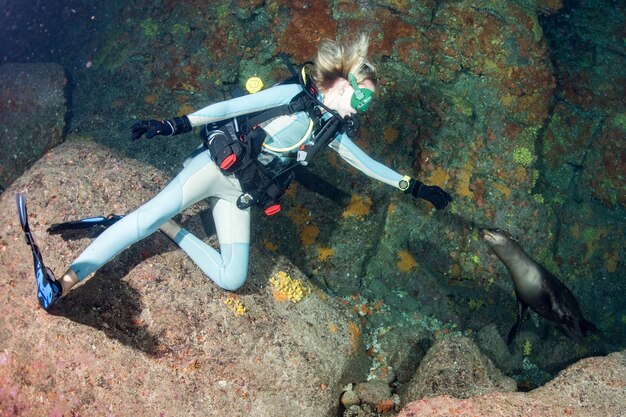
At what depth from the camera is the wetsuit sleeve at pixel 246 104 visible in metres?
3.27

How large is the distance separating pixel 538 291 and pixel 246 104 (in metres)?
4.07

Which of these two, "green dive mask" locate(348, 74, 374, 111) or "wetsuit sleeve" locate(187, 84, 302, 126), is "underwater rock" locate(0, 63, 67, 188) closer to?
"wetsuit sleeve" locate(187, 84, 302, 126)

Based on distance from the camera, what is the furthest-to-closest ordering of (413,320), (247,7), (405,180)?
(247,7) < (413,320) < (405,180)

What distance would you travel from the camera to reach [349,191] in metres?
5.34

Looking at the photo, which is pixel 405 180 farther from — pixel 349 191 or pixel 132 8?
pixel 132 8

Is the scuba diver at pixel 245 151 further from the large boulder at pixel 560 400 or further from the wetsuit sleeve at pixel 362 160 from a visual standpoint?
the large boulder at pixel 560 400

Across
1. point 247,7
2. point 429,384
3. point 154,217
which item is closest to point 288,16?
point 247,7

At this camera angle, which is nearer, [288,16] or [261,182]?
[261,182]

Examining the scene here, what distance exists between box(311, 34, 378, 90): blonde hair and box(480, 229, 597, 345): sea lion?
251cm

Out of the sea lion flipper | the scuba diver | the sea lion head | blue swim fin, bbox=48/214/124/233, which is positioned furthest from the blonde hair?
the sea lion flipper

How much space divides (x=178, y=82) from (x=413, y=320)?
4527mm

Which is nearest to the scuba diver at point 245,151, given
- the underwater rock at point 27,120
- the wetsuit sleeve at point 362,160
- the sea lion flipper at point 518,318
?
the wetsuit sleeve at point 362,160

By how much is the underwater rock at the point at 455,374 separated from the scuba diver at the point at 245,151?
194 centimetres

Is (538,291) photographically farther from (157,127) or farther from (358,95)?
(157,127)
